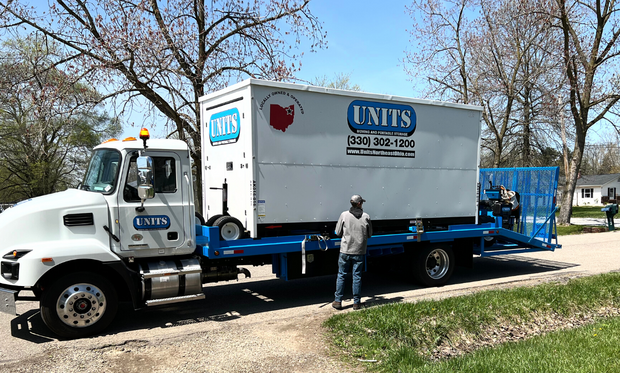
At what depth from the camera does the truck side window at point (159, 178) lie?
6.79 meters

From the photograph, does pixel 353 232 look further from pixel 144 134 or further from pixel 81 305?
pixel 81 305

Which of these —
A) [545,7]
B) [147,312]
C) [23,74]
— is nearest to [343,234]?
[147,312]

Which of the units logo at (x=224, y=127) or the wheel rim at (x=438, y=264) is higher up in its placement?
the units logo at (x=224, y=127)

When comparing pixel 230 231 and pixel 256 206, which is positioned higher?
pixel 256 206

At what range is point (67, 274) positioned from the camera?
6.31m

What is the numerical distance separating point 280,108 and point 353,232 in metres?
2.25

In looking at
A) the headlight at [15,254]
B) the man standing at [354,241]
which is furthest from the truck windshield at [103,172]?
the man standing at [354,241]

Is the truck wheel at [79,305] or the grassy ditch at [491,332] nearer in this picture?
the grassy ditch at [491,332]

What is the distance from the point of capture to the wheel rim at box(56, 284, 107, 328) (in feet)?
20.6

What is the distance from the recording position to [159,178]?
6.99 m

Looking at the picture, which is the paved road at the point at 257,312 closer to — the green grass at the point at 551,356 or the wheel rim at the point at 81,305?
the wheel rim at the point at 81,305

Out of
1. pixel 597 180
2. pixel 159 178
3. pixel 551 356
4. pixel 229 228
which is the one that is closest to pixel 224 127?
pixel 159 178

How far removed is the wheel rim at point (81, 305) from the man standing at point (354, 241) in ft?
11.3

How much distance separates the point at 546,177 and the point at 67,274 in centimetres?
976
